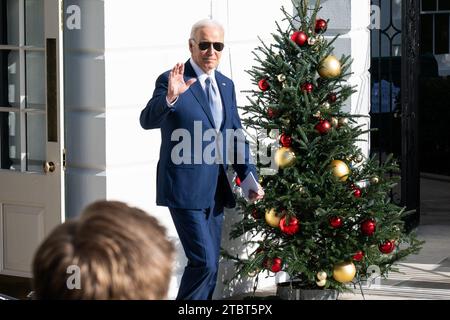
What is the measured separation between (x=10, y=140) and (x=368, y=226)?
228cm

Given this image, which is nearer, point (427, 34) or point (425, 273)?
point (425, 273)

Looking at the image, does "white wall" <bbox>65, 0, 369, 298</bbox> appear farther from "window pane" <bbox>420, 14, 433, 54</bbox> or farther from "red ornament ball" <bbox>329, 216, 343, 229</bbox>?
"window pane" <bbox>420, 14, 433, 54</bbox>

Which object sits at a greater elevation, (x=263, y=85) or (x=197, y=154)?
(x=263, y=85)

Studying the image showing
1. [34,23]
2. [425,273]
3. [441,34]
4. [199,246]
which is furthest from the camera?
[441,34]

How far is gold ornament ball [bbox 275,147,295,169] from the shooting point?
6.87m

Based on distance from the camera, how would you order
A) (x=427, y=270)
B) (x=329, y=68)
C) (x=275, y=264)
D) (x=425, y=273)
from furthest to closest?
(x=427, y=270) → (x=425, y=273) → (x=329, y=68) → (x=275, y=264)

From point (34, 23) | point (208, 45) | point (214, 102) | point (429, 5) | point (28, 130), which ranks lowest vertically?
point (28, 130)

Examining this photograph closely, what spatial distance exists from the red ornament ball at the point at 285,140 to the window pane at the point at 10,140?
5.36 feet

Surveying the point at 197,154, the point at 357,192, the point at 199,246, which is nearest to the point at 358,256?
the point at 357,192

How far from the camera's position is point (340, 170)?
6.86 m

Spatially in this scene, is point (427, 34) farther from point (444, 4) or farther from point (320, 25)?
point (320, 25)
